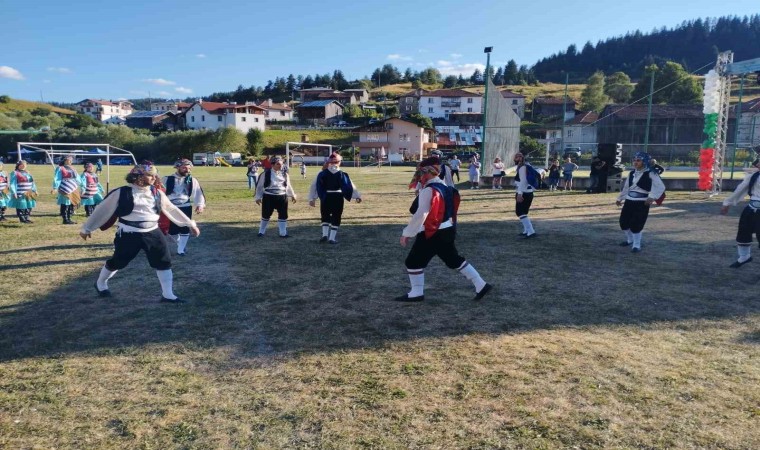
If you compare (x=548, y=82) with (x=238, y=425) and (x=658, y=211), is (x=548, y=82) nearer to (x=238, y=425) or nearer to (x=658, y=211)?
(x=658, y=211)

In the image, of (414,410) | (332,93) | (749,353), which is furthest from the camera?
(332,93)

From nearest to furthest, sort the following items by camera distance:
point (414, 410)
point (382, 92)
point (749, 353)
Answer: point (414, 410)
point (749, 353)
point (382, 92)

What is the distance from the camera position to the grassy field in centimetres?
369

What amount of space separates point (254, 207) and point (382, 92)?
139311 millimetres

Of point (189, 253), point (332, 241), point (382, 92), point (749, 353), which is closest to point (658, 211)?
point (332, 241)

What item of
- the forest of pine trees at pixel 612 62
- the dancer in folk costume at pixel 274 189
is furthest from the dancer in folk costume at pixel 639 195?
the forest of pine trees at pixel 612 62

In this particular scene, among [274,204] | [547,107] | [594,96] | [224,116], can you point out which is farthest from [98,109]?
[274,204]

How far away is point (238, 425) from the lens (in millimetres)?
3771

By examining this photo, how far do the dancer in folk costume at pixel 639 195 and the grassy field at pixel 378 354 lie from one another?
889mm

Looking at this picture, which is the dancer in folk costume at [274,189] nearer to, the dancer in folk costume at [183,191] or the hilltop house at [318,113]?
the dancer in folk costume at [183,191]

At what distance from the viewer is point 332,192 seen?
36.1 ft

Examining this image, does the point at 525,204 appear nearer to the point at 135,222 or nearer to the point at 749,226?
the point at 749,226

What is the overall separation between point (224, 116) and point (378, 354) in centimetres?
9960

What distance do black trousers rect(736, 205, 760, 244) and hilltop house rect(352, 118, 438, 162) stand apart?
68331 millimetres
